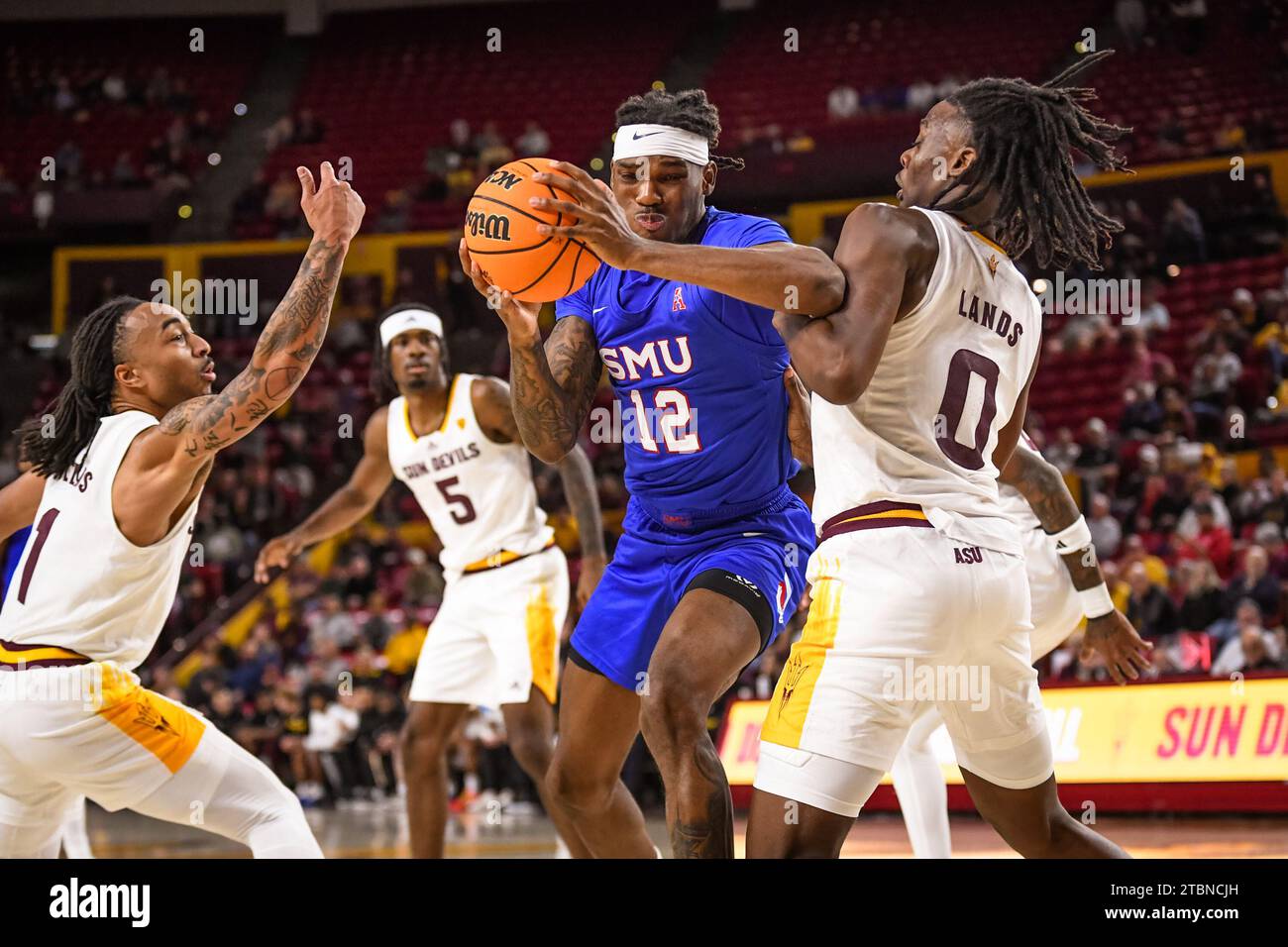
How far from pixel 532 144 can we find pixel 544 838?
41.1 feet

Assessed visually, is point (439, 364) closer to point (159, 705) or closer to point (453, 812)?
point (159, 705)

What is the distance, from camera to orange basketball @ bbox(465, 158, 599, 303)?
3750 mm

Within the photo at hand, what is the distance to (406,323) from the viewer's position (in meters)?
6.70

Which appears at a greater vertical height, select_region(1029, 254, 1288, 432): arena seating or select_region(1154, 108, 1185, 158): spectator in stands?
select_region(1154, 108, 1185, 158): spectator in stands

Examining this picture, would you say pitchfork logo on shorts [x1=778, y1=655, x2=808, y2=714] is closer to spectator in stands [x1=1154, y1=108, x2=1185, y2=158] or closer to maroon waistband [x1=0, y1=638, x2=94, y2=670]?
maroon waistband [x1=0, y1=638, x2=94, y2=670]

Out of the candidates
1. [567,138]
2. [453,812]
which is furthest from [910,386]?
[567,138]

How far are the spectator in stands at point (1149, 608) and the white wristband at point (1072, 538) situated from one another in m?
6.01

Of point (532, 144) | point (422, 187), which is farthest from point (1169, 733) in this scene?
point (422, 187)

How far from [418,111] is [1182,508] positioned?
46.0ft

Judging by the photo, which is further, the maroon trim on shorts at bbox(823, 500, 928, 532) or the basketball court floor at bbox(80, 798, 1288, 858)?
the basketball court floor at bbox(80, 798, 1288, 858)

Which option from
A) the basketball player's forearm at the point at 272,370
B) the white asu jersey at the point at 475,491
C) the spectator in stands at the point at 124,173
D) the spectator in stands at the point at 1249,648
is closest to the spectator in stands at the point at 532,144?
the spectator in stands at the point at 124,173

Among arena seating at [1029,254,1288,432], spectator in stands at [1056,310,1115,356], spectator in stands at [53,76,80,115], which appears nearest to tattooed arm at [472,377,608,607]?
arena seating at [1029,254,1288,432]

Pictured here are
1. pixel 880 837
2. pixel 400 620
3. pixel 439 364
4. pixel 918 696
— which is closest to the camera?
pixel 918 696

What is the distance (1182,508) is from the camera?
11.1 m
